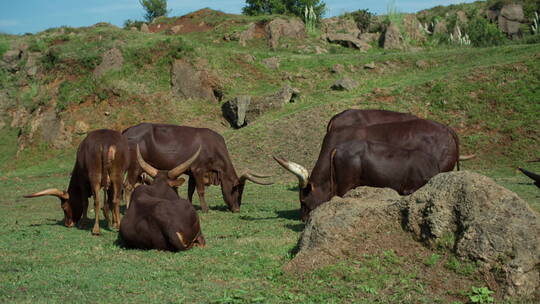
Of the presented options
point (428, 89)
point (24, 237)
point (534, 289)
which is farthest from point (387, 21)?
point (534, 289)

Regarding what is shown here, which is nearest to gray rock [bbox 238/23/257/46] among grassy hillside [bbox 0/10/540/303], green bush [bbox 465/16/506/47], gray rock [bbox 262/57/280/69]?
grassy hillside [bbox 0/10/540/303]

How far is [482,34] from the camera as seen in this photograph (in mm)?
35469

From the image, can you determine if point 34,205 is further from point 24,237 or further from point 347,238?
point 347,238

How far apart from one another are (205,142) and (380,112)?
405 centimetres

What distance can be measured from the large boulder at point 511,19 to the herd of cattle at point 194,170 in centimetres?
3064

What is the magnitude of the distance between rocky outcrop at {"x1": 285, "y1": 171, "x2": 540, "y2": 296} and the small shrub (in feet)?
0.63

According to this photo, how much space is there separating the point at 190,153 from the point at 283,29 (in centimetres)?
2054

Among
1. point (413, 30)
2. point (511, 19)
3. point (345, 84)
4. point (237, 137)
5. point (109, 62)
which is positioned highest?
point (511, 19)

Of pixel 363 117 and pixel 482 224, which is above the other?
pixel 363 117

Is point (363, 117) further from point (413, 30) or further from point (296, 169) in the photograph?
point (413, 30)

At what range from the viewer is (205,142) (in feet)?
43.5

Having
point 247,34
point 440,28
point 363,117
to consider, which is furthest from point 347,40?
point 363,117

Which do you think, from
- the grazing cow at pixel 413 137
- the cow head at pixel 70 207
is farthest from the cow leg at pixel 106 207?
the grazing cow at pixel 413 137

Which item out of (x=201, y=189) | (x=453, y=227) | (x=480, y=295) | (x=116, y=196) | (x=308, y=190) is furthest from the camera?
(x=201, y=189)
